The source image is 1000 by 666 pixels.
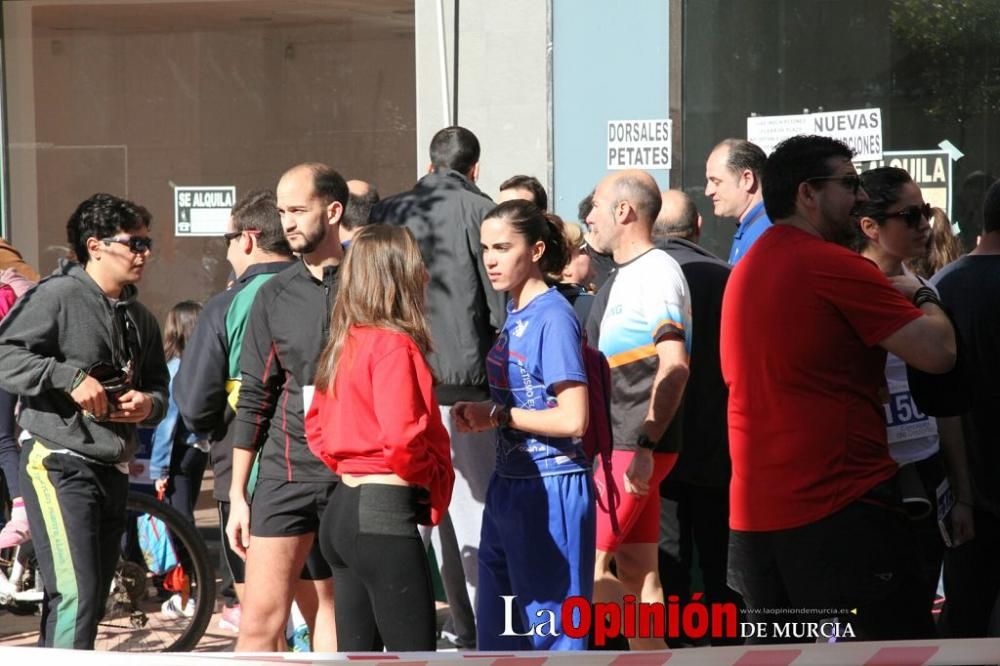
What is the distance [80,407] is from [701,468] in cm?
274

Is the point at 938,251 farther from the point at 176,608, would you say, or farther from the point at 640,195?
the point at 176,608

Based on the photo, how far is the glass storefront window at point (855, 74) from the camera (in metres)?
10.5

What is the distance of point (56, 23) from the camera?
14148 mm

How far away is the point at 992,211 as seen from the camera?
218 inches

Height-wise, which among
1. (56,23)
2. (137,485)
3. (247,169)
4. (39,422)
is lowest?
(137,485)

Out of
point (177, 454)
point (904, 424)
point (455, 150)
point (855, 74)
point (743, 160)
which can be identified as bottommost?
point (177, 454)

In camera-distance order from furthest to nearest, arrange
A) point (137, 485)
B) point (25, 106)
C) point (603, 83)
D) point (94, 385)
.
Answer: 1. point (25, 106)
2. point (603, 83)
3. point (137, 485)
4. point (94, 385)

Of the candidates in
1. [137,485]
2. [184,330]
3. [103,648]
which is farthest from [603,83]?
[103,648]

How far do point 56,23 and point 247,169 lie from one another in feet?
7.71

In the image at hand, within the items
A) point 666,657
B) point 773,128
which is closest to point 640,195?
point 666,657

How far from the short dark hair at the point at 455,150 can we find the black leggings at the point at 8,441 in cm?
278

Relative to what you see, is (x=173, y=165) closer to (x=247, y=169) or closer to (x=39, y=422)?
(x=247, y=169)

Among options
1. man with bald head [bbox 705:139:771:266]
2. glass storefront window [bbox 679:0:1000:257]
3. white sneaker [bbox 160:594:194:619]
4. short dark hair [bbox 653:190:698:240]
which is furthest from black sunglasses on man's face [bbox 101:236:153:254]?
glass storefront window [bbox 679:0:1000:257]

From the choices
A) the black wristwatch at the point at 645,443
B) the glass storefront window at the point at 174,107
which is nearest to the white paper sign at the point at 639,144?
the glass storefront window at the point at 174,107
